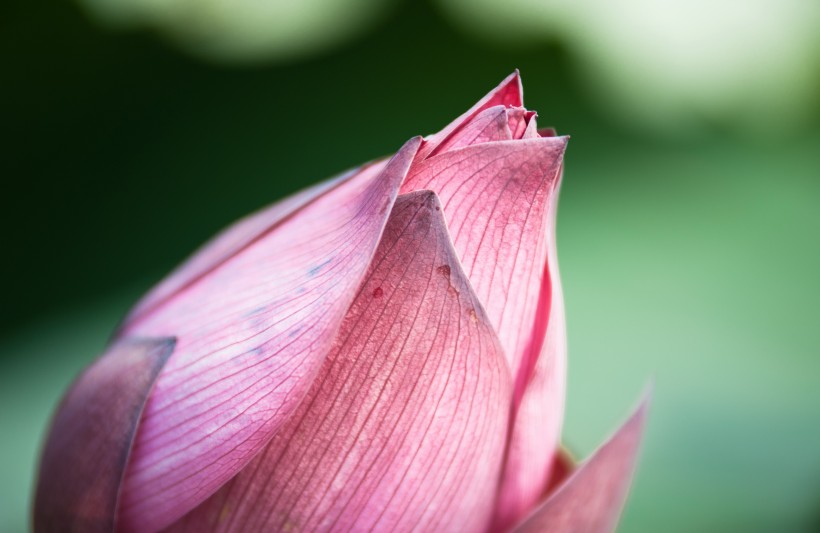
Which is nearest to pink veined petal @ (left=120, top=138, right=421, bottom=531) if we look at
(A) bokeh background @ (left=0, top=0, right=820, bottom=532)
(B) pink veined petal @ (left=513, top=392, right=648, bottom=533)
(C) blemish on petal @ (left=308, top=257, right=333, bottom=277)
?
(C) blemish on petal @ (left=308, top=257, right=333, bottom=277)

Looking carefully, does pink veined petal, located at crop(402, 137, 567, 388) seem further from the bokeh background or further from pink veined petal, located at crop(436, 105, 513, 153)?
the bokeh background

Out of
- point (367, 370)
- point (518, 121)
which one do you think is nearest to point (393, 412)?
point (367, 370)

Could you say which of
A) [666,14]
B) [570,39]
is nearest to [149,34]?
[570,39]

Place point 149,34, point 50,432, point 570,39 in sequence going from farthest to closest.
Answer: point 570,39 < point 149,34 < point 50,432

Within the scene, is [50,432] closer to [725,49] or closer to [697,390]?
[697,390]

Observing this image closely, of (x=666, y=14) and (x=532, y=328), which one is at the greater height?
(x=666, y=14)
